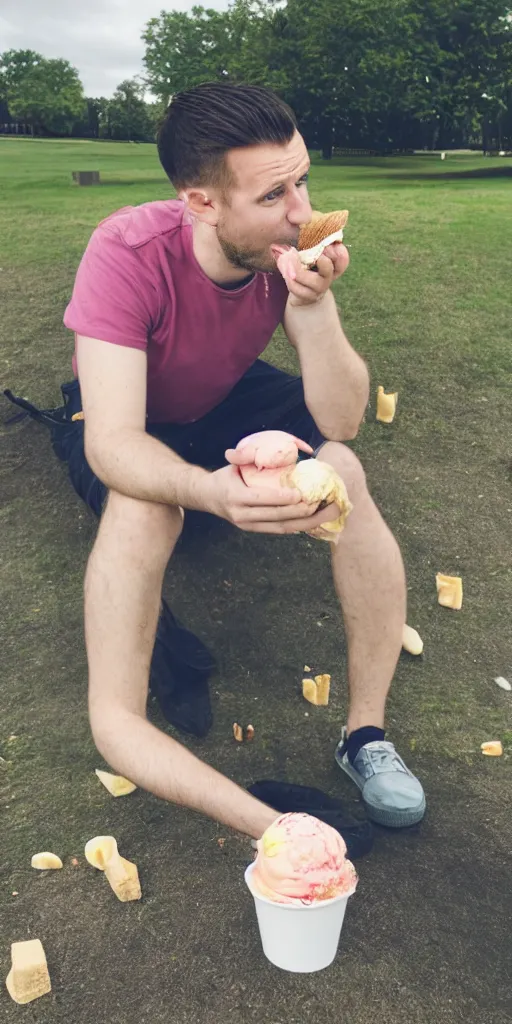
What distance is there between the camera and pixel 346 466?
7.84ft

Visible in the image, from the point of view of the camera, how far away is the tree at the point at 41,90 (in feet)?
161

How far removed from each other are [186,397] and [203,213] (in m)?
0.61

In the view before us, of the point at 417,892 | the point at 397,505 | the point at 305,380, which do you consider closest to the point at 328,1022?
the point at 417,892

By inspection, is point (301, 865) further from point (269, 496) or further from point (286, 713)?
point (286, 713)

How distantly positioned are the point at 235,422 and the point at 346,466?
765 millimetres

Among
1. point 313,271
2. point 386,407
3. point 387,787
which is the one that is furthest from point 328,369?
point 386,407

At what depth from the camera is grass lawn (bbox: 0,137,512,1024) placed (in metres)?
1.96

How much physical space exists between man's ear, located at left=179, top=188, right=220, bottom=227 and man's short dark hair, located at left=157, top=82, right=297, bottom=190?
3 cm

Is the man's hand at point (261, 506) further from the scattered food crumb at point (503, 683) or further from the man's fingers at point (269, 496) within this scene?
the scattered food crumb at point (503, 683)

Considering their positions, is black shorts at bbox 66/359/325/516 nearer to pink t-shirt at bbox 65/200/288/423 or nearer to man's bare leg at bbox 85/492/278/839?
pink t-shirt at bbox 65/200/288/423

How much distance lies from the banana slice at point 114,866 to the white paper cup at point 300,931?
1.22 ft

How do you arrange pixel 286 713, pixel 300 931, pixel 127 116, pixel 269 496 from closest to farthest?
pixel 300 931 → pixel 269 496 → pixel 286 713 → pixel 127 116

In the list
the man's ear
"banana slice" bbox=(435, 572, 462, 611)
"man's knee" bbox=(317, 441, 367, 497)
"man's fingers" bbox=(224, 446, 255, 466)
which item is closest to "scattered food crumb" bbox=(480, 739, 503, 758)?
"banana slice" bbox=(435, 572, 462, 611)

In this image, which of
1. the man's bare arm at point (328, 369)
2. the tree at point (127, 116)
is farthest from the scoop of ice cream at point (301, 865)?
the tree at point (127, 116)
